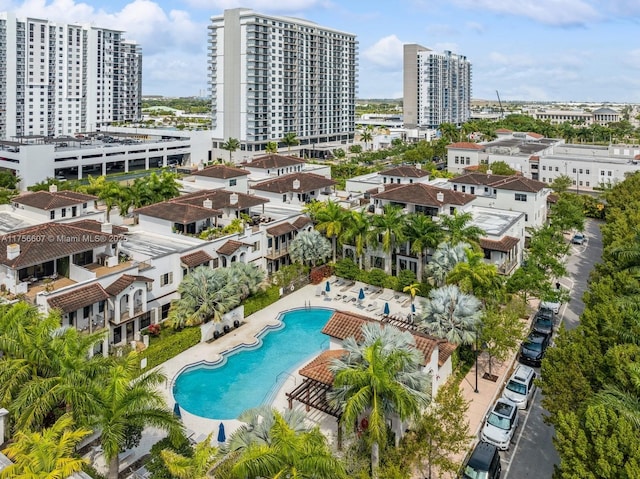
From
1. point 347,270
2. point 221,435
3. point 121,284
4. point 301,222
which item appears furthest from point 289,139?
point 221,435

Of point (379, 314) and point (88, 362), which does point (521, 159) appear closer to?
point (379, 314)

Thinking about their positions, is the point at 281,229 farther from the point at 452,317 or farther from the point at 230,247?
the point at 452,317

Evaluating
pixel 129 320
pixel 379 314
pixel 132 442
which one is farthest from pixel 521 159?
pixel 132 442

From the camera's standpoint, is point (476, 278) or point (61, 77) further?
point (61, 77)

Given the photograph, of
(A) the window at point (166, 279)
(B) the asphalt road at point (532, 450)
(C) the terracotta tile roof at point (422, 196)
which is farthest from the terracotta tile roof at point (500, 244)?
(A) the window at point (166, 279)

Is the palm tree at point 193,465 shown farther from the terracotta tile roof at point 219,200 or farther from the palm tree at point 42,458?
the terracotta tile roof at point 219,200

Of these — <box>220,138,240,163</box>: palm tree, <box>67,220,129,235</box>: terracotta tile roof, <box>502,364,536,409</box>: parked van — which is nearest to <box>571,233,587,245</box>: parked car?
<box>502,364,536,409</box>: parked van
